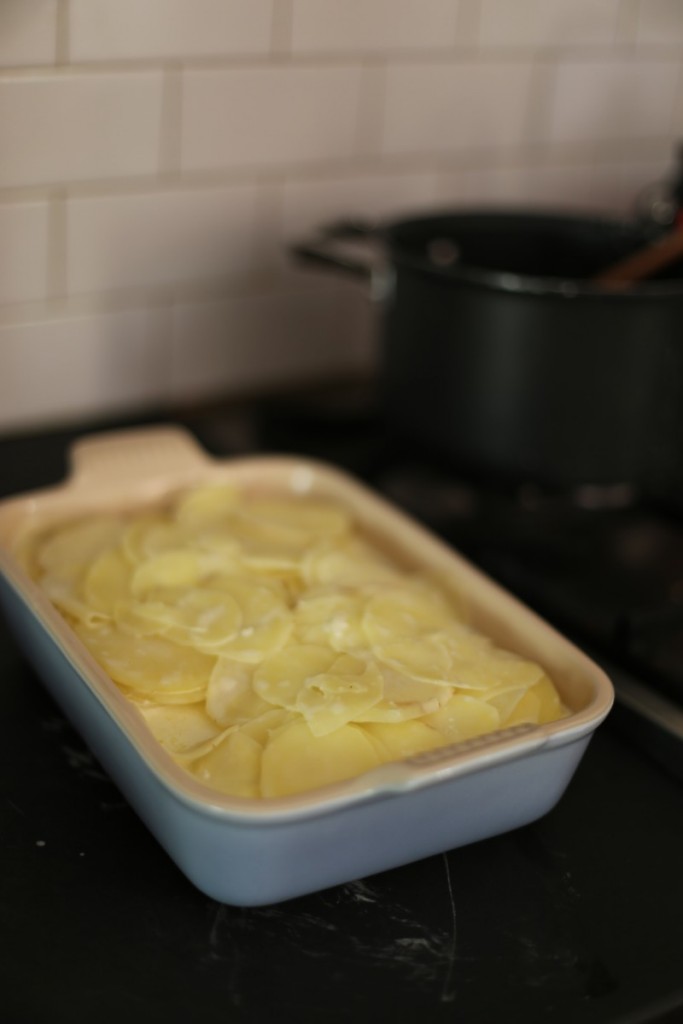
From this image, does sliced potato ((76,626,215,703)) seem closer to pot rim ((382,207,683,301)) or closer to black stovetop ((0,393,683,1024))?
black stovetop ((0,393,683,1024))

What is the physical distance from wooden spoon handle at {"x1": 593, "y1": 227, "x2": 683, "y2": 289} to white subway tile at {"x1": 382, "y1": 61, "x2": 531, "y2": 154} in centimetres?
25

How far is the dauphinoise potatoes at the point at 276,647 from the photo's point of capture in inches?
24.8

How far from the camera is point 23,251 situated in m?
1.03

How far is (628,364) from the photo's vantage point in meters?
0.91

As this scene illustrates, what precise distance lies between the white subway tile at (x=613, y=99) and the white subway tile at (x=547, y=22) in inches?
1.1

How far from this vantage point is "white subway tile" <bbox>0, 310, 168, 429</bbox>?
1071 mm

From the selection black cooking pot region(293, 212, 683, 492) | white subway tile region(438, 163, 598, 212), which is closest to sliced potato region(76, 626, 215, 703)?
black cooking pot region(293, 212, 683, 492)

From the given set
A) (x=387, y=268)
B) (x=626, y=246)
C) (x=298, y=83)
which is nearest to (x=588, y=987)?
(x=387, y=268)

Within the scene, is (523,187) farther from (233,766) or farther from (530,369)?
(233,766)

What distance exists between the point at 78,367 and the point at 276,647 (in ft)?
1.61

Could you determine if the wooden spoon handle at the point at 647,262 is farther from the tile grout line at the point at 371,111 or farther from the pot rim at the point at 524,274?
the tile grout line at the point at 371,111

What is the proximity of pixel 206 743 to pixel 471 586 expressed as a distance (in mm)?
215

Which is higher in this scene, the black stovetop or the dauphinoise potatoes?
the dauphinoise potatoes

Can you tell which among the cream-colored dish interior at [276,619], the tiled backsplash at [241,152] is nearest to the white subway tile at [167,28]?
the tiled backsplash at [241,152]
